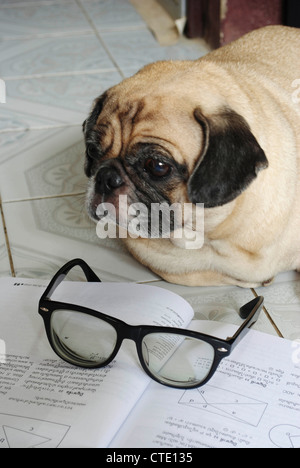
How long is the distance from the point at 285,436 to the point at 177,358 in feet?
0.54

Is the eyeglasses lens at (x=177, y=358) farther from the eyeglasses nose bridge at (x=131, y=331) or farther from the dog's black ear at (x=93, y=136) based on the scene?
the dog's black ear at (x=93, y=136)

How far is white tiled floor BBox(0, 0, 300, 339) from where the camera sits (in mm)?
952

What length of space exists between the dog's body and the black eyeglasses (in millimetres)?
131

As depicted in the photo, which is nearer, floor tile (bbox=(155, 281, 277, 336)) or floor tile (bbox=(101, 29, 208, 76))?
floor tile (bbox=(155, 281, 277, 336))

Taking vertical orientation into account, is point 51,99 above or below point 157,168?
below

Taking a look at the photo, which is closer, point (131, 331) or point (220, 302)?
point (131, 331)

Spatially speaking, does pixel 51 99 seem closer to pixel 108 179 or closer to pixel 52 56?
pixel 52 56

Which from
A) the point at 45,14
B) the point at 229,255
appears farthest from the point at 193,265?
the point at 45,14

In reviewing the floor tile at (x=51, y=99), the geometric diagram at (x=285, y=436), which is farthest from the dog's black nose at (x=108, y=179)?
the floor tile at (x=51, y=99)

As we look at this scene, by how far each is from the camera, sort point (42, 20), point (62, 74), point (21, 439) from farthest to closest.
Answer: point (42, 20), point (62, 74), point (21, 439)

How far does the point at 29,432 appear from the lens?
67 centimetres

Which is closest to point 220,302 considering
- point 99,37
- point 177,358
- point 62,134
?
point 177,358

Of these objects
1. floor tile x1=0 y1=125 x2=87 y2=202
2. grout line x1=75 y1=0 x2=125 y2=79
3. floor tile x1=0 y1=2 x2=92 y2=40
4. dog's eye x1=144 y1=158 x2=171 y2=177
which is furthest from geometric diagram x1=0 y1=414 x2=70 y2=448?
floor tile x1=0 y1=2 x2=92 y2=40

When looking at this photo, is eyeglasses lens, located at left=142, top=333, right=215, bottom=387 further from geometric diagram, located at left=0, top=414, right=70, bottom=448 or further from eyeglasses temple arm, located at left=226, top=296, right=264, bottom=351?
geometric diagram, located at left=0, top=414, right=70, bottom=448
